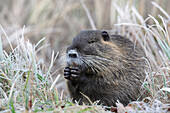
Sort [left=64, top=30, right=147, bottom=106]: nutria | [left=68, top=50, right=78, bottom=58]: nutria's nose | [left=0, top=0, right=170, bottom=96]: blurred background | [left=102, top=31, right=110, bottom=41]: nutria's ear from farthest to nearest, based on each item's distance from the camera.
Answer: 1. [left=0, top=0, right=170, bottom=96]: blurred background
2. [left=102, top=31, right=110, bottom=41]: nutria's ear
3. [left=64, top=30, right=147, bottom=106]: nutria
4. [left=68, top=50, right=78, bottom=58]: nutria's nose

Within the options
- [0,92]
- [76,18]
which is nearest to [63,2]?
[76,18]

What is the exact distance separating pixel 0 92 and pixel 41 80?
1.69 feet

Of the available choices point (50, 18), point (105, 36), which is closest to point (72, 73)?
point (105, 36)

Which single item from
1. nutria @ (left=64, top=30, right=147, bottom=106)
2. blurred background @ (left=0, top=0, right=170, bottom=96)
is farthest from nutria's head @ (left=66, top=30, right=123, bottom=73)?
blurred background @ (left=0, top=0, right=170, bottom=96)

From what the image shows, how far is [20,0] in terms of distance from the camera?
7.86m

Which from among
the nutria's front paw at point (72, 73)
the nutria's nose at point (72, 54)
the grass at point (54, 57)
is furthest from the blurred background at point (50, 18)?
the nutria's nose at point (72, 54)

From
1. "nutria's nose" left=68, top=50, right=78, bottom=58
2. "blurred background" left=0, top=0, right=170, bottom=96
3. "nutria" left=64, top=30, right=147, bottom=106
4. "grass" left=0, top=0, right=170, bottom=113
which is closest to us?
"grass" left=0, top=0, right=170, bottom=113

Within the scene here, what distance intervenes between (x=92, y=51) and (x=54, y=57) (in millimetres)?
3266

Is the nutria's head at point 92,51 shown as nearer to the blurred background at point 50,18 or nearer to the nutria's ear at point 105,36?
the nutria's ear at point 105,36

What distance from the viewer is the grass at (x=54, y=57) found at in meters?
2.68

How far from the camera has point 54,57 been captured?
660cm

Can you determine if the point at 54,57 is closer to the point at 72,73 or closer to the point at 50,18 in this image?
the point at 50,18

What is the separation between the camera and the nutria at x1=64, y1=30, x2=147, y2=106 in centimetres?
338

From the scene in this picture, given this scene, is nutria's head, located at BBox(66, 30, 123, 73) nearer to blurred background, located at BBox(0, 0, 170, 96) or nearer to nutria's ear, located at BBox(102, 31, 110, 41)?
nutria's ear, located at BBox(102, 31, 110, 41)
